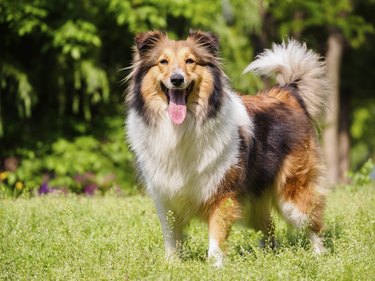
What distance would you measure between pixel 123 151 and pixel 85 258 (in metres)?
7.19

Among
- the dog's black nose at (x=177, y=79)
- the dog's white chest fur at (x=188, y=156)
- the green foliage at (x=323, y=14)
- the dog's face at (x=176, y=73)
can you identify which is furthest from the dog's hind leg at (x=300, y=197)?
the green foliage at (x=323, y=14)

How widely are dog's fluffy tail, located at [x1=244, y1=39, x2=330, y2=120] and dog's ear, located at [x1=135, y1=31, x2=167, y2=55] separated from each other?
4.89ft

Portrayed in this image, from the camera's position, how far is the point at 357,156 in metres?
32.0

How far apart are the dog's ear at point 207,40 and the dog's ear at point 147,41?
30 centimetres

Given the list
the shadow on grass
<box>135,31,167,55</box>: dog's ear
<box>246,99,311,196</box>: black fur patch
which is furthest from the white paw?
<box>135,31,167,55</box>: dog's ear

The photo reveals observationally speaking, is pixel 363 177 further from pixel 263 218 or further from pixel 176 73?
pixel 176 73

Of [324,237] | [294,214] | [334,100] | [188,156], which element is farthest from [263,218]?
[334,100]

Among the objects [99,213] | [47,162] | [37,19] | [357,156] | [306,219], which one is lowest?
[357,156]

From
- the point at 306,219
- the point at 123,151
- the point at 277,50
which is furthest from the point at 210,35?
the point at 123,151

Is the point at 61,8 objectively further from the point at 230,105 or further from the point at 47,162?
the point at 230,105

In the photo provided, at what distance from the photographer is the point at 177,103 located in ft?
18.3

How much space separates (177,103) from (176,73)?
0.93 ft

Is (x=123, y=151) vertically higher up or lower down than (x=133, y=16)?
lower down

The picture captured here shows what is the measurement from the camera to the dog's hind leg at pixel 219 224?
216 inches
